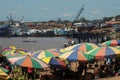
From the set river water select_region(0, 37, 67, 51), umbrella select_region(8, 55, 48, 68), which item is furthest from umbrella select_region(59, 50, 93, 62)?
river water select_region(0, 37, 67, 51)

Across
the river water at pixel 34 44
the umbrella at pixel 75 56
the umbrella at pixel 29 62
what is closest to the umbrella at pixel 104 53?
the umbrella at pixel 75 56

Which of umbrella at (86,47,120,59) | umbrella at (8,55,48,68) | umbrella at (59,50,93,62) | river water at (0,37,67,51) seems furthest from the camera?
river water at (0,37,67,51)

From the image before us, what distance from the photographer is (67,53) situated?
50.7 feet

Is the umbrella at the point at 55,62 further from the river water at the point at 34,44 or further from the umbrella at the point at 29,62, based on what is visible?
the river water at the point at 34,44

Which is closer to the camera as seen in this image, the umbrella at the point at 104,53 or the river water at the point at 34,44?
the umbrella at the point at 104,53

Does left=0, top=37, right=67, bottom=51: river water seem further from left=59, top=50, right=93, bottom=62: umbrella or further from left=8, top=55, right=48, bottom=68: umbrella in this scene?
left=8, top=55, right=48, bottom=68: umbrella

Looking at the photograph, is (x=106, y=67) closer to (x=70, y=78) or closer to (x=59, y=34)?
(x=70, y=78)

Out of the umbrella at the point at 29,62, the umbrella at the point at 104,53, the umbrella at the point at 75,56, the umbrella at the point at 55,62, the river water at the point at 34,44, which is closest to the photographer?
the umbrella at the point at 29,62

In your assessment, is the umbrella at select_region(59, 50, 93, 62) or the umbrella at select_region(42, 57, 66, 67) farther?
the umbrella at select_region(59, 50, 93, 62)

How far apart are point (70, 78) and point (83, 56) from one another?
117cm

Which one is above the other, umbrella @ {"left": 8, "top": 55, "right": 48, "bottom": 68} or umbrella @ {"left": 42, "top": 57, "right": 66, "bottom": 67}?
umbrella @ {"left": 8, "top": 55, "right": 48, "bottom": 68}

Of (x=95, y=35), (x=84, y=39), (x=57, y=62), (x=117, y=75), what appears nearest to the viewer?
(x=57, y=62)

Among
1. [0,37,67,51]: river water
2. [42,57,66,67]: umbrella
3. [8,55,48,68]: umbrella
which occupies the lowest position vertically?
[0,37,67,51]: river water

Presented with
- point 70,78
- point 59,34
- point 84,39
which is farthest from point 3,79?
point 59,34
